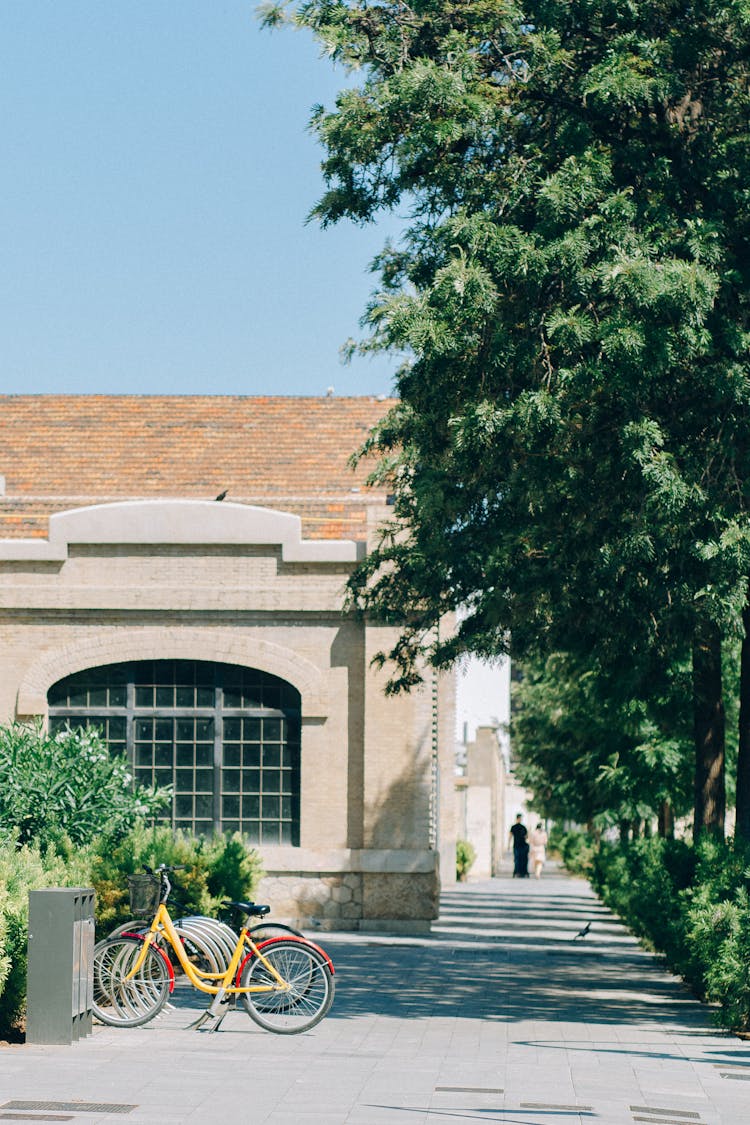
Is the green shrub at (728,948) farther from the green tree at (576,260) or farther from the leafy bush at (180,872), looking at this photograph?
the leafy bush at (180,872)

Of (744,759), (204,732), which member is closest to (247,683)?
(204,732)

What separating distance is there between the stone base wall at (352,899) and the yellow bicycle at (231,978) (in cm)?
1074

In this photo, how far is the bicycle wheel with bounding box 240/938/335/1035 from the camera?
37.7 feet

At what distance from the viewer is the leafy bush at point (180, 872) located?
14.0 metres

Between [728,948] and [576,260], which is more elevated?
[576,260]

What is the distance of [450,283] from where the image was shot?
1188 centimetres

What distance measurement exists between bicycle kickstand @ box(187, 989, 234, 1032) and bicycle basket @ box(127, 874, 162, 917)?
0.88m

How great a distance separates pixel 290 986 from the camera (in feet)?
37.8

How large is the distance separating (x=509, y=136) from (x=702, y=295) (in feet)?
8.75

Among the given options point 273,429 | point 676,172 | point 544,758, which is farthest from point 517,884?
point 676,172

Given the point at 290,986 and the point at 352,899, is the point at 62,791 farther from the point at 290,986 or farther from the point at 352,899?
the point at 352,899

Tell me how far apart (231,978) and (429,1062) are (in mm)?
1943

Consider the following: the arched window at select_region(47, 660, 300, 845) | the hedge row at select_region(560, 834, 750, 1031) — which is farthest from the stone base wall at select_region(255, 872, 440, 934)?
the hedge row at select_region(560, 834, 750, 1031)

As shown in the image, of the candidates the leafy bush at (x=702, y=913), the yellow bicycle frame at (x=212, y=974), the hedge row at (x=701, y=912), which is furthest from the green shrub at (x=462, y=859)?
the yellow bicycle frame at (x=212, y=974)
